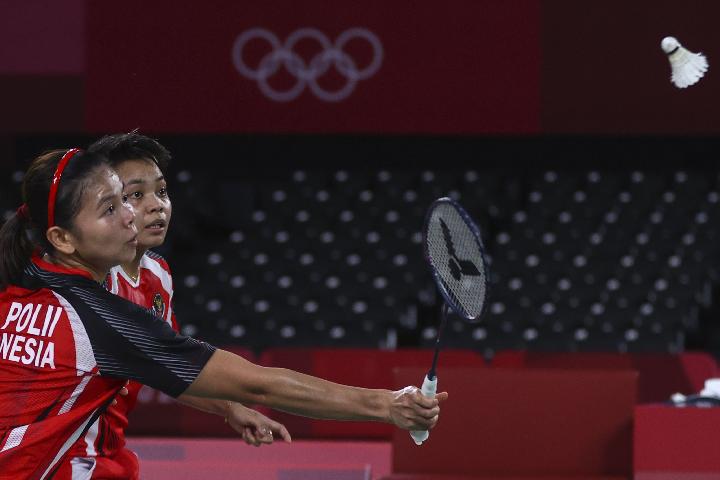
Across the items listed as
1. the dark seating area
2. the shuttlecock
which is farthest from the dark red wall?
the shuttlecock

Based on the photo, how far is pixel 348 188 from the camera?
29.4 feet

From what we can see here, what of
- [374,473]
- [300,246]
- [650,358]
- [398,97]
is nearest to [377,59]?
[398,97]

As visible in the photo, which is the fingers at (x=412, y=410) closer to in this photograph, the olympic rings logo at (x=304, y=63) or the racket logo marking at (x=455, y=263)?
the racket logo marking at (x=455, y=263)

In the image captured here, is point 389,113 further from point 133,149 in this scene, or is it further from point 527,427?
point 133,149

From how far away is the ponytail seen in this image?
2307mm

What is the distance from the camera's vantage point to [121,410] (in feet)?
9.50

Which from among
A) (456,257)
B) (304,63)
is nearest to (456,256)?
(456,257)

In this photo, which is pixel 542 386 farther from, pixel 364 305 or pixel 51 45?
pixel 51 45

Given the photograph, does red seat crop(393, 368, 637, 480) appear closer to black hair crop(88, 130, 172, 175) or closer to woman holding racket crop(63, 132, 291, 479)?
woman holding racket crop(63, 132, 291, 479)

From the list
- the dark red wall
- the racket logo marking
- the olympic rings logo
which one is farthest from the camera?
the olympic rings logo

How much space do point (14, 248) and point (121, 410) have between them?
2.30 feet

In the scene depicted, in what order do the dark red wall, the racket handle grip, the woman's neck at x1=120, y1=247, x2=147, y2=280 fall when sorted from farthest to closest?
the dark red wall, the woman's neck at x1=120, y1=247, x2=147, y2=280, the racket handle grip

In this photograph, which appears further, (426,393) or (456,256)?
(456,256)

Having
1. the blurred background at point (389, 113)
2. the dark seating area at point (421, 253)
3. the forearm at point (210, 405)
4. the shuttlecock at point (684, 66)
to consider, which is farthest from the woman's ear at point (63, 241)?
the blurred background at point (389, 113)
